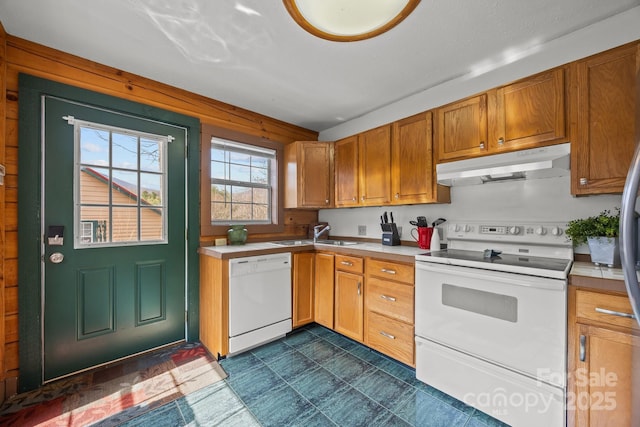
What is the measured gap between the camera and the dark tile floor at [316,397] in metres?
1.56

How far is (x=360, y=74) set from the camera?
2.19m

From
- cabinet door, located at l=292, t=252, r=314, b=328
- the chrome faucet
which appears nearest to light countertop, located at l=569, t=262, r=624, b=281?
cabinet door, located at l=292, t=252, r=314, b=328

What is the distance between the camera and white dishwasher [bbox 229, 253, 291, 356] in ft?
7.28

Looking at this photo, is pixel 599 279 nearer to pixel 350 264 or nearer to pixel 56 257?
pixel 350 264

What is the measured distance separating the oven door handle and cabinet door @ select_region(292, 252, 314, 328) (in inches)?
46.3

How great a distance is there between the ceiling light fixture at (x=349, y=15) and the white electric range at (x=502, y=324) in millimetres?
1507

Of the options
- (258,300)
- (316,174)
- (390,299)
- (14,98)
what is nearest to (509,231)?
(390,299)

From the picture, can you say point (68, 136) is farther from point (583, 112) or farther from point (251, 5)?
point (583, 112)

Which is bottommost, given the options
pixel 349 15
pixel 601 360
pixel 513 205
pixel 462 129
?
pixel 601 360

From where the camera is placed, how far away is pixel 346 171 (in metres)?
3.00

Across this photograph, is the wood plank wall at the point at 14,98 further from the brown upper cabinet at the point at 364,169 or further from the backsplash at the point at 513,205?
the backsplash at the point at 513,205

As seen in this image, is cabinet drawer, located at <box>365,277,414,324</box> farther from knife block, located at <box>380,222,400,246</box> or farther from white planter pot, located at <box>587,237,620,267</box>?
white planter pot, located at <box>587,237,620,267</box>

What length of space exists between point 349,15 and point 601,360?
2.09 m

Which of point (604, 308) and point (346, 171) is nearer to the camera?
point (604, 308)
